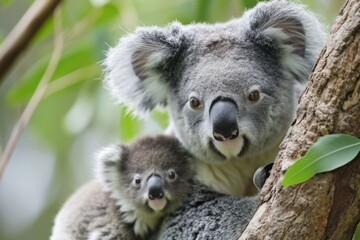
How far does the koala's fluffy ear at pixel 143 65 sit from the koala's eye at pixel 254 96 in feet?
1.49

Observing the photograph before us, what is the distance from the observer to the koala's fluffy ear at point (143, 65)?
9.83 ft

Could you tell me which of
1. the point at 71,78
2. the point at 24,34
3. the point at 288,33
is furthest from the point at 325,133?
the point at 71,78

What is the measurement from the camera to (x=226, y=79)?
2.64 metres

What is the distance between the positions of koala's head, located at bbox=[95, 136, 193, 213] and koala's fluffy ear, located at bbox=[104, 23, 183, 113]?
20cm

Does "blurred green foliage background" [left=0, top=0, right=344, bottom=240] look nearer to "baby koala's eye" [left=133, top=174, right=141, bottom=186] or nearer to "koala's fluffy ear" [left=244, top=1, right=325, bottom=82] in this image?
"koala's fluffy ear" [left=244, top=1, right=325, bottom=82]

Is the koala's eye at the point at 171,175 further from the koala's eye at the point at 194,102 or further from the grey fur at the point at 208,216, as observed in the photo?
the koala's eye at the point at 194,102

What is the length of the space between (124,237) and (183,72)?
2.42 feet

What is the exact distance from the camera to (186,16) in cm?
429

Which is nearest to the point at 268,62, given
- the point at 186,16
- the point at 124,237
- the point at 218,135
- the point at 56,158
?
the point at 218,135

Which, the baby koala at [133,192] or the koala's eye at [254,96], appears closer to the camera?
the koala's eye at [254,96]

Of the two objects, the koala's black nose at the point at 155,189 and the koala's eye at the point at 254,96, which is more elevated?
the koala's eye at the point at 254,96

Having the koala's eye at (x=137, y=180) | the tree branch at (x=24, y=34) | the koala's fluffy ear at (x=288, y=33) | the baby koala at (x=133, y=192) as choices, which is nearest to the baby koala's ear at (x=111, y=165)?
the baby koala at (x=133, y=192)

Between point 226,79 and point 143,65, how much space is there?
593 millimetres

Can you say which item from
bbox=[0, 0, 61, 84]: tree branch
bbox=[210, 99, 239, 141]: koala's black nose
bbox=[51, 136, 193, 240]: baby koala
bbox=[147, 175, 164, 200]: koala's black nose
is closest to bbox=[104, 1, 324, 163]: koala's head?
bbox=[210, 99, 239, 141]: koala's black nose
